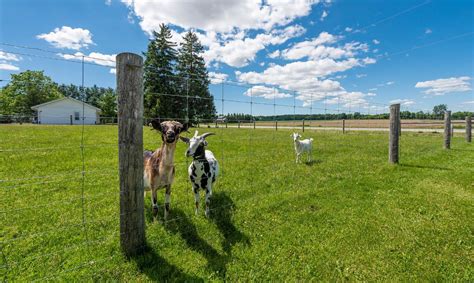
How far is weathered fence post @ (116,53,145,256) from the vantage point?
2.67 m

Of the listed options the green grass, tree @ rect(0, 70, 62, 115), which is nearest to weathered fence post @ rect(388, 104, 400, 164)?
the green grass

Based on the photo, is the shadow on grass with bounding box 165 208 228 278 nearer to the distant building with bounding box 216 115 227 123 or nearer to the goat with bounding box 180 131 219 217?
the goat with bounding box 180 131 219 217

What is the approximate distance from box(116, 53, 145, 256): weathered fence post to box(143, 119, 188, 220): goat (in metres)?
0.50

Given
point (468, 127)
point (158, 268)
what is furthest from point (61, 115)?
point (468, 127)

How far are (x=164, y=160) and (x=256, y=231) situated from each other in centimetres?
182

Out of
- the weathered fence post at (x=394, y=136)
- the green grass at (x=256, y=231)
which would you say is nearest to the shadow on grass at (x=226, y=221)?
the green grass at (x=256, y=231)

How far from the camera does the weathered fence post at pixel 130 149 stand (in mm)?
2670

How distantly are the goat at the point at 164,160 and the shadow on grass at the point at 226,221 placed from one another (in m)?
0.90

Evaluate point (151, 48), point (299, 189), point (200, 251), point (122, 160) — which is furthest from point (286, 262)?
point (151, 48)

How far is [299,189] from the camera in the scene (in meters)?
5.42

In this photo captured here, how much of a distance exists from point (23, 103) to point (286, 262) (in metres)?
4.41

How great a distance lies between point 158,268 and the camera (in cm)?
267

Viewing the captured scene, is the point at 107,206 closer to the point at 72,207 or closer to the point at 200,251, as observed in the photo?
the point at 72,207

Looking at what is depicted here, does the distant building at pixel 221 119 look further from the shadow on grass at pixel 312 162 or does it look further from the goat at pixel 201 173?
the shadow on grass at pixel 312 162
